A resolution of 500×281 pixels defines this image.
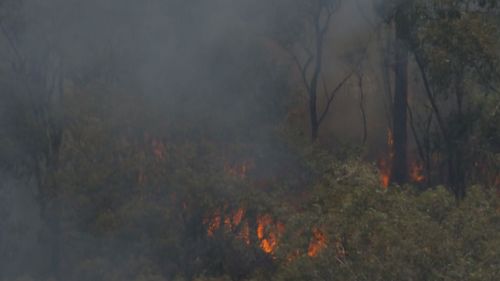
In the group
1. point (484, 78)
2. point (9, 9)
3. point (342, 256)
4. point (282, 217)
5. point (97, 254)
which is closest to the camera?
point (342, 256)

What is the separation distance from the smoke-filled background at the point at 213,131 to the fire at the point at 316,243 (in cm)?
5

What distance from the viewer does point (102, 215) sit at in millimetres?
16422

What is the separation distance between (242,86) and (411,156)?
15.8 ft

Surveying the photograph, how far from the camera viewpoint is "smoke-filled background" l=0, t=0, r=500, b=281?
1397 centimetres

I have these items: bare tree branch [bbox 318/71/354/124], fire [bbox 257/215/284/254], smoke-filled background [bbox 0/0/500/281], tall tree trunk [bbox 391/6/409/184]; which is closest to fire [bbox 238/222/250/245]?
smoke-filled background [bbox 0/0/500/281]

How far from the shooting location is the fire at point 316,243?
1034 centimetres

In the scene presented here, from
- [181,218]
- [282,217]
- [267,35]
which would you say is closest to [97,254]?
[181,218]

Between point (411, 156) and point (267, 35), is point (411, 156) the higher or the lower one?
the lower one

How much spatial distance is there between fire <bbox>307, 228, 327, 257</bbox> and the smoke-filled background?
48mm

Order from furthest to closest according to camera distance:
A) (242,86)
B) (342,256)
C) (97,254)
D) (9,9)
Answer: (242,86), (9,9), (97,254), (342,256)

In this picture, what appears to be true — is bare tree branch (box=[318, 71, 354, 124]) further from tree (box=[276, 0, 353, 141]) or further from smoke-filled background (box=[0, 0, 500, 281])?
smoke-filled background (box=[0, 0, 500, 281])

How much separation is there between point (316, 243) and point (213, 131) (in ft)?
25.9

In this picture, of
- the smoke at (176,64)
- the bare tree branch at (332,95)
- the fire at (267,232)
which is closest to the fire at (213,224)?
the fire at (267,232)

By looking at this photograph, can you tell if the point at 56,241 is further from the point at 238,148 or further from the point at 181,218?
the point at 238,148
